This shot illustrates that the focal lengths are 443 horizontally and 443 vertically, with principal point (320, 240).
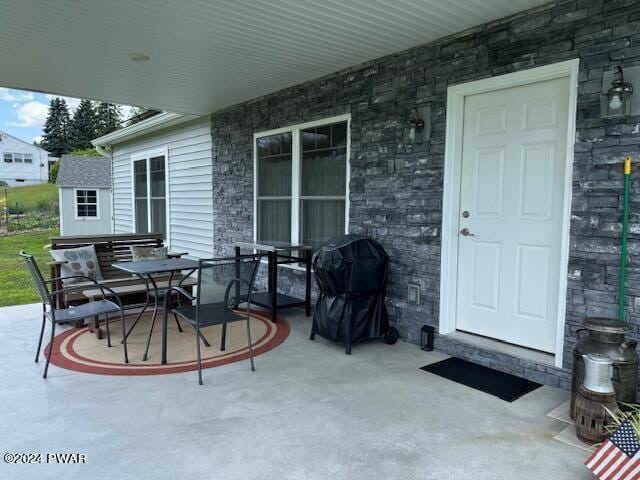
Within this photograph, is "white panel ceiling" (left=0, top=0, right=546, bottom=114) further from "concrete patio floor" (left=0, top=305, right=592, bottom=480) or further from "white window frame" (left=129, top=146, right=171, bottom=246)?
"white window frame" (left=129, top=146, right=171, bottom=246)

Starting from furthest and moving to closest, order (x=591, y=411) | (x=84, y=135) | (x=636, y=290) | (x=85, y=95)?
1. (x=84, y=135)
2. (x=85, y=95)
3. (x=636, y=290)
4. (x=591, y=411)

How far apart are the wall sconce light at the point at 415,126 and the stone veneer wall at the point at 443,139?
0.26ft

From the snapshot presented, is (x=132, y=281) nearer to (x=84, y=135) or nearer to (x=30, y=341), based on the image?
(x=30, y=341)

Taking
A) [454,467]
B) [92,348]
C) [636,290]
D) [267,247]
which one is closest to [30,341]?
[92,348]

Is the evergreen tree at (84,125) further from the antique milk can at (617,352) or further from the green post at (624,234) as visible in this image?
the antique milk can at (617,352)

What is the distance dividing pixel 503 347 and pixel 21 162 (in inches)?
1535

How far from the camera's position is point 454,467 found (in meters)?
2.15

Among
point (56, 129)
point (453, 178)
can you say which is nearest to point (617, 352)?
point (453, 178)

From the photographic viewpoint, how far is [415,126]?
3.84 meters

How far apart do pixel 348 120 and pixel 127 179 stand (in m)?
7.61

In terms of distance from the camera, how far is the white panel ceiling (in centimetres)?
312

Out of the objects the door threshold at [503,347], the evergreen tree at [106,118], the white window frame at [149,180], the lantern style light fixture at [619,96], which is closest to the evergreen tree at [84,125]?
the evergreen tree at [106,118]

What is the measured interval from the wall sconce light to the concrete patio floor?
190 centimetres

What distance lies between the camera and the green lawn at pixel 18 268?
20.7 ft
